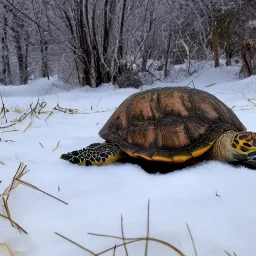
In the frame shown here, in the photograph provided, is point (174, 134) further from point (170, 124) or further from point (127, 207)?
point (127, 207)

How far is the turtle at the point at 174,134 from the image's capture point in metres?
1.60

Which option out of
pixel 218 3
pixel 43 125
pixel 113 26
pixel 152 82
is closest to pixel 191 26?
pixel 218 3

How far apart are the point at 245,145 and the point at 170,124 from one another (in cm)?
40

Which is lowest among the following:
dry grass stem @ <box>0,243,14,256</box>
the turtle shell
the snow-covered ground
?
the snow-covered ground

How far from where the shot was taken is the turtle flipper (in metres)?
1.64

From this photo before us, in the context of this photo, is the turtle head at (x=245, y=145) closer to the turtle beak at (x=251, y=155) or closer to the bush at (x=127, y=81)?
the turtle beak at (x=251, y=155)

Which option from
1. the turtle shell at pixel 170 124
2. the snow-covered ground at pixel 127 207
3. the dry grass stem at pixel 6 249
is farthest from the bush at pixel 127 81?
the dry grass stem at pixel 6 249

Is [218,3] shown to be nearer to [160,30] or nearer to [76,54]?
[160,30]

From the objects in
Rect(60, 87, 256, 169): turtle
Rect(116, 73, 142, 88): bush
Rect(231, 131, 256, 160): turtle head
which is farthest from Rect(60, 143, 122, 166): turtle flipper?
Rect(116, 73, 142, 88): bush

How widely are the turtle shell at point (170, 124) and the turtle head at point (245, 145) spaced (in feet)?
0.42

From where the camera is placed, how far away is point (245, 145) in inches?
60.6

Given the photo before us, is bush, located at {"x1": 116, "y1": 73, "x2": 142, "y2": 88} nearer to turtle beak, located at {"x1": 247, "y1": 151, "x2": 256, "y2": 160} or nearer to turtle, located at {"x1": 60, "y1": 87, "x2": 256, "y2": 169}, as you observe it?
turtle, located at {"x1": 60, "y1": 87, "x2": 256, "y2": 169}

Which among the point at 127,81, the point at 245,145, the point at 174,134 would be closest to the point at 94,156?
the point at 174,134

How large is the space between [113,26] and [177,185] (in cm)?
761
